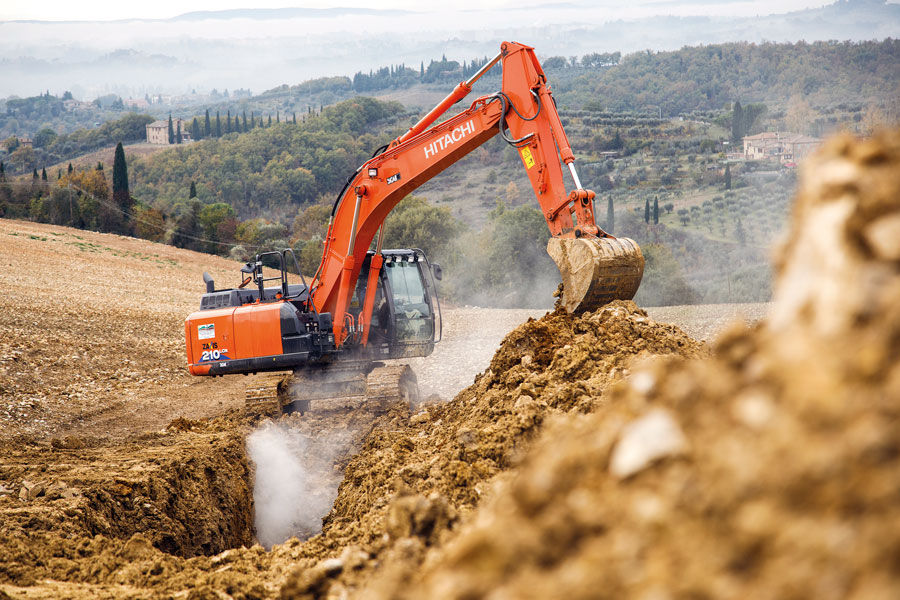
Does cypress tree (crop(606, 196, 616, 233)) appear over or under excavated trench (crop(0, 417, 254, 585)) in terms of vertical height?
over

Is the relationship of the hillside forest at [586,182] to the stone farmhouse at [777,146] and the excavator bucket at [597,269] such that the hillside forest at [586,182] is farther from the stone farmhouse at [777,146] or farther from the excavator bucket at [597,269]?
the excavator bucket at [597,269]

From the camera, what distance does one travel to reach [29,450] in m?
9.41

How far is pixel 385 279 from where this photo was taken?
11938 mm

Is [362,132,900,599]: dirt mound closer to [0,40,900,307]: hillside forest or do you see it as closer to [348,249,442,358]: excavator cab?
[348,249,442,358]: excavator cab

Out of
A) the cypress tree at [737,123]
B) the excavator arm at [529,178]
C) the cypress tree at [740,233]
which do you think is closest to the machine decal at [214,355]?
the excavator arm at [529,178]

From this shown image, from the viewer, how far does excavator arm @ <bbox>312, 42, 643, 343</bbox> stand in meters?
8.45

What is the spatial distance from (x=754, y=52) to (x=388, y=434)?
78.7m

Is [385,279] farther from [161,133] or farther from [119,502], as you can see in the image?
[161,133]

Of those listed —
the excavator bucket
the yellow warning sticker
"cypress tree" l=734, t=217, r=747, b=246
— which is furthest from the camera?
"cypress tree" l=734, t=217, r=747, b=246

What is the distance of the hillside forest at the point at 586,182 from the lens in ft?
128

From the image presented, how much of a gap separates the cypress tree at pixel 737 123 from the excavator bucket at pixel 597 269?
56.1 m

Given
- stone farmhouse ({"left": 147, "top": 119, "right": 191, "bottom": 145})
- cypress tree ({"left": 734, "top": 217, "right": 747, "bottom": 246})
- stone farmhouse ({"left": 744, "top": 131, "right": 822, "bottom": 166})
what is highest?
stone farmhouse ({"left": 147, "top": 119, "right": 191, "bottom": 145})

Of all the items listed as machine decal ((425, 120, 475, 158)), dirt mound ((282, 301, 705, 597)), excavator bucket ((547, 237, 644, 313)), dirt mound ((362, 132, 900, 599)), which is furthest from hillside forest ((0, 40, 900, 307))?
dirt mound ((362, 132, 900, 599))

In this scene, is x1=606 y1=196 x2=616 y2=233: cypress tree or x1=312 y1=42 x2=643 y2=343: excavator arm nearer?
x1=312 y1=42 x2=643 y2=343: excavator arm
